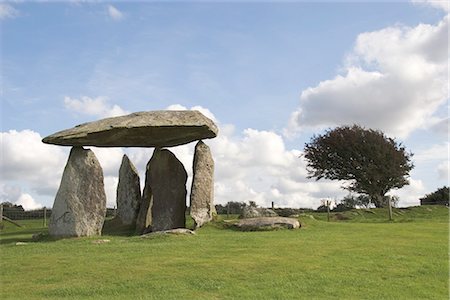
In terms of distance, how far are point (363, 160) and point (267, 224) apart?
2625 cm

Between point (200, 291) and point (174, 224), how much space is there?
13.1 metres

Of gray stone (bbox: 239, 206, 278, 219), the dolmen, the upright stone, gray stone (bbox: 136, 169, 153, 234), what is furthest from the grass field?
gray stone (bbox: 239, 206, 278, 219)

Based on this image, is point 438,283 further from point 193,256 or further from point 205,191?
point 205,191

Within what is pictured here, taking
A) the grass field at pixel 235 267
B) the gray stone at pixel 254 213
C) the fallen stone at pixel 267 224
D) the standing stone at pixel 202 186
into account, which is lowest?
the grass field at pixel 235 267

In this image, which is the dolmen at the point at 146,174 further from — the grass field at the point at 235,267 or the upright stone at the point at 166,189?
the grass field at the point at 235,267

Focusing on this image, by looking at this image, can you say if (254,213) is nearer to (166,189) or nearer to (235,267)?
(166,189)

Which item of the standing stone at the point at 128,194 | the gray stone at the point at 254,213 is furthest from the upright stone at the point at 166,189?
the gray stone at the point at 254,213

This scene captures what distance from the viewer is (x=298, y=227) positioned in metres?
22.5

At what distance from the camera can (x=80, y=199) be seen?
22141 mm

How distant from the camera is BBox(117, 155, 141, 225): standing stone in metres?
26.6

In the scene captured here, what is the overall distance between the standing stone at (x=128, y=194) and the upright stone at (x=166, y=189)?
129cm

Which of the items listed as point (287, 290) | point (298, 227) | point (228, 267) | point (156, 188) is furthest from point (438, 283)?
point (156, 188)

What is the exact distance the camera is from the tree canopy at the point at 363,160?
4500cm

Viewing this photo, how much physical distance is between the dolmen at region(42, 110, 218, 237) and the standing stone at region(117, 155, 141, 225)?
0.39m
